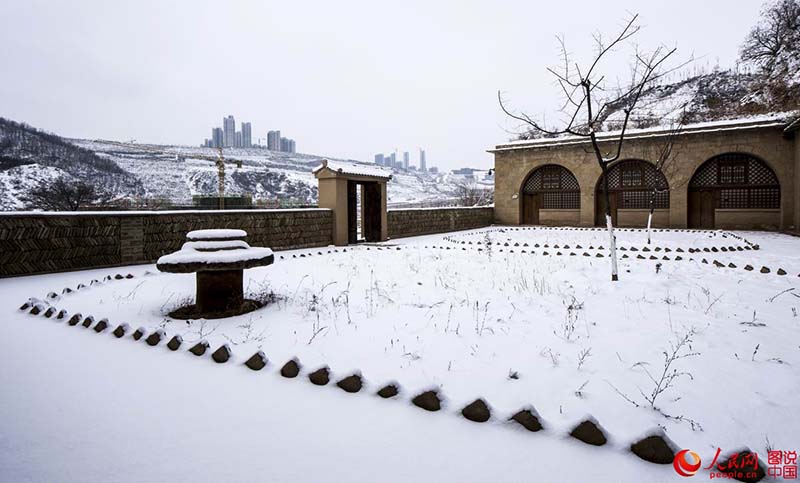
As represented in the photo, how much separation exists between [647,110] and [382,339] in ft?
94.6

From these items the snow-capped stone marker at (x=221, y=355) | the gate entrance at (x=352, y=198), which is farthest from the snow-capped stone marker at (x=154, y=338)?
the gate entrance at (x=352, y=198)

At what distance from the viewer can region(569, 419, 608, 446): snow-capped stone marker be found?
231 centimetres

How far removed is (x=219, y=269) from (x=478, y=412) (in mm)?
3391

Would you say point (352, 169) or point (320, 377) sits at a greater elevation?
point (352, 169)

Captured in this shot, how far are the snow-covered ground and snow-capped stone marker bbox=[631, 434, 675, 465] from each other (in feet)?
0.15

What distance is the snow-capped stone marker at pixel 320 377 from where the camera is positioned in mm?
3141

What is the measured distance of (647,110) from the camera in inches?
1067

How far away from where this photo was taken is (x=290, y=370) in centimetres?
329

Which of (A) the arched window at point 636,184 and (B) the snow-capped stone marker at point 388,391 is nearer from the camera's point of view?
(B) the snow-capped stone marker at point 388,391

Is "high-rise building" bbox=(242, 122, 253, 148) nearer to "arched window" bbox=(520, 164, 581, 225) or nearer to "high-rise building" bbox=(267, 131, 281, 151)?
"high-rise building" bbox=(267, 131, 281, 151)

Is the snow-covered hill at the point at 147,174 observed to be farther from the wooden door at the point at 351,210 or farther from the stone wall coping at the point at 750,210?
the stone wall coping at the point at 750,210

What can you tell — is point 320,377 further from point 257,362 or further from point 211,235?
point 211,235

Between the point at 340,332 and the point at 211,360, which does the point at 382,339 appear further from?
the point at 211,360

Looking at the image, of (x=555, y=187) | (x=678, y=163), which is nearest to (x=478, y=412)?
(x=678, y=163)
